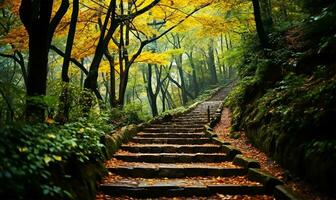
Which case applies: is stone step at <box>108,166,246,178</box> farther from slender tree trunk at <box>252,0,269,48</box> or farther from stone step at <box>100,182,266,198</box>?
slender tree trunk at <box>252,0,269,48</box>

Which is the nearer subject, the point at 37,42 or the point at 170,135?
the point at 37,42

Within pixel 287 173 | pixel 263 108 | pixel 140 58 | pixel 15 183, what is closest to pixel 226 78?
pixel 140 58

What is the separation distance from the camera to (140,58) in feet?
57.6

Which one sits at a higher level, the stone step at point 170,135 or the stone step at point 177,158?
the stone step at point 170,135

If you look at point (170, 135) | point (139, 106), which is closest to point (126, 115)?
point (139, 106)

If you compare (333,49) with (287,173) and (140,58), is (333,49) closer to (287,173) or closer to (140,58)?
(287,173)

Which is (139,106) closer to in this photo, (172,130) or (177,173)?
(172,130)

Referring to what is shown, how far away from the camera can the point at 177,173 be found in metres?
6.85

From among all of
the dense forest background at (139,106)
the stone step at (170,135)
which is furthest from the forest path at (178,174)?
the stone step at (170,135)

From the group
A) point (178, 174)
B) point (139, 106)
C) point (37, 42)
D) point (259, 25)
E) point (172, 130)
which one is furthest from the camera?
point (139, 106)

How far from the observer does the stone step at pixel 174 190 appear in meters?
5.68

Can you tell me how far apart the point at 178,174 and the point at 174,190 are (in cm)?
108

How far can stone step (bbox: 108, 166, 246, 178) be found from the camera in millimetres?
6770

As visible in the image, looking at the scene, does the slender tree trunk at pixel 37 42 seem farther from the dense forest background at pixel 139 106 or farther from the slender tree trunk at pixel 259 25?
the slender tree trunk at pixel 259 25
